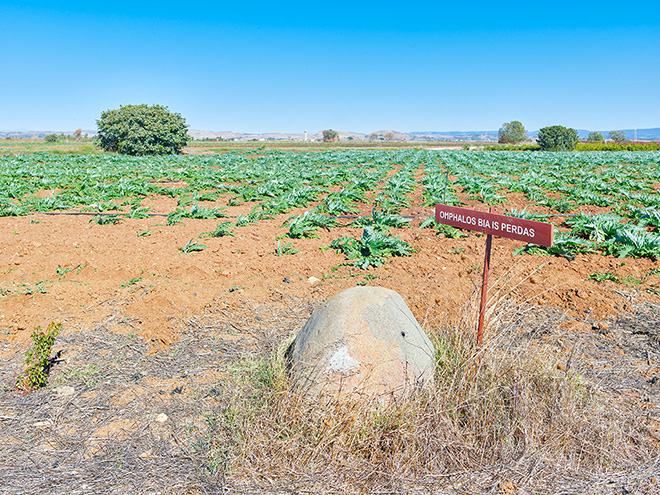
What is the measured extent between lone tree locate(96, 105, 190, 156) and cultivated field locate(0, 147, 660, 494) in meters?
43.6

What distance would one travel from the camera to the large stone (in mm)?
3035

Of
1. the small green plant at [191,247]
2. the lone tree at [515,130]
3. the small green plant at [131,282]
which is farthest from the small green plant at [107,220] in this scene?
the lone tree at [515,130]

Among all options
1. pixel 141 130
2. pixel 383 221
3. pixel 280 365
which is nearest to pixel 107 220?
pixel 383 221

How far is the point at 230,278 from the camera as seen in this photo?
20.8ft

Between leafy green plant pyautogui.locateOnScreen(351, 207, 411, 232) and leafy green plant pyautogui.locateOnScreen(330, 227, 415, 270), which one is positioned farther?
leafy green plant pyautogui.locateOnScreen(351, 207, 411, 232)

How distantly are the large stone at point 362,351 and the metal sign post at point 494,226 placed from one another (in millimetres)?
588

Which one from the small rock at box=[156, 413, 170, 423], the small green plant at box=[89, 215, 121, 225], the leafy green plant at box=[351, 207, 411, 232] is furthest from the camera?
the small green plant at box=[89, 215, 121, 225]

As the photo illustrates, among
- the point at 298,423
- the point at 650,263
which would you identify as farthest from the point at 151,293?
the point at 650,263

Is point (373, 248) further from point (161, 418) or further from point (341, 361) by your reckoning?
point (161, 418)

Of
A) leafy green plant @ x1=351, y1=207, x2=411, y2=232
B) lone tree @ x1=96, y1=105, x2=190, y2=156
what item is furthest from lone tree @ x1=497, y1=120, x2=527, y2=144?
leafy green plant @ x1=351, y1=207, x2=411, y2=232

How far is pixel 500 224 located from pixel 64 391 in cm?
381

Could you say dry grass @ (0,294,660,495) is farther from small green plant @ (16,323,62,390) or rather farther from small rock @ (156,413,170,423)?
small green plant @ (16,323,62,390)

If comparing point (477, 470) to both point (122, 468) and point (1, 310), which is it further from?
point (1, 310)

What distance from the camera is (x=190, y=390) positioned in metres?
3.73
